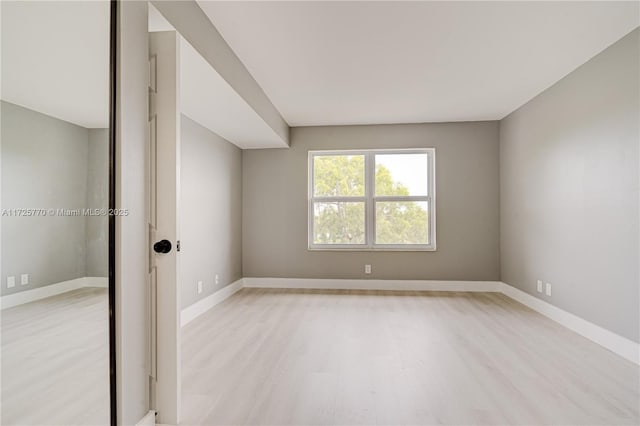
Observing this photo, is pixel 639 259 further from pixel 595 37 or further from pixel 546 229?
pixel 595 37

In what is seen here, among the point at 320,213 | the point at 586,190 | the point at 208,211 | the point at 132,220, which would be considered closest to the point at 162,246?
the point at 132,220

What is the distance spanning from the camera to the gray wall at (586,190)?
8.99 ft

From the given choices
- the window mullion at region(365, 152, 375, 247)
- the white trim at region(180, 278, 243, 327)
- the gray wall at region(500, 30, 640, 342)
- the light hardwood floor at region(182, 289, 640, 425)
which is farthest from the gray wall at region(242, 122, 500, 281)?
the light hardwood floor at region(182, 289, 640, 425)

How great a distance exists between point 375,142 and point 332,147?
65cm

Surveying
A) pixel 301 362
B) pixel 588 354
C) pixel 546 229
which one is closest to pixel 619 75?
pixel 546 229

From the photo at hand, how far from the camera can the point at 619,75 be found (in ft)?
9.25

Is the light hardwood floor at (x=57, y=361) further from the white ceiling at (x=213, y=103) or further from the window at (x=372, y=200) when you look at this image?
the window at (x=372, y=200)

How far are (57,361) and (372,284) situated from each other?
14.6 feet

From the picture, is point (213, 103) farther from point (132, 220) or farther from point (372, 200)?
point (372, 200)

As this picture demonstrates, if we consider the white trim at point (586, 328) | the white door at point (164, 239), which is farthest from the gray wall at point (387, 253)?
the white door at point (164, 239)

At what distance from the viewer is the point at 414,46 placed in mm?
2889

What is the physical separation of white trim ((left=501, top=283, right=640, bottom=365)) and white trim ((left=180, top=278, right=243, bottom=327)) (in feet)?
12.3

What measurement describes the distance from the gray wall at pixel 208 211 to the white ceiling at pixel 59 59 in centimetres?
226

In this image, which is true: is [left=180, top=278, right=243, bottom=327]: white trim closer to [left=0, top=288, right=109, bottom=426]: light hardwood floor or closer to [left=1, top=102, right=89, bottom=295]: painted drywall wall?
[left=0, top=288, right=109, bottom=426]: light hardwood floor
